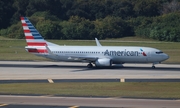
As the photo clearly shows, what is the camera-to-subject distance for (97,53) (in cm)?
6431

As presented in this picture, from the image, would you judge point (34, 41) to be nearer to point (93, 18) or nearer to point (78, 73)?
point (78, 73)

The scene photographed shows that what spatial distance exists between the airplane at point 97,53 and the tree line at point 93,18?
4907 cm

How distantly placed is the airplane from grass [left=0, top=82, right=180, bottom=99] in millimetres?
17427

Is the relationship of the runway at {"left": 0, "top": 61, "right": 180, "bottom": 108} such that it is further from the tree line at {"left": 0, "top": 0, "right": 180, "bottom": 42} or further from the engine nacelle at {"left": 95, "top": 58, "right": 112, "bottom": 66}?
the tree line at {"left": 0, "top": 0, "right": 180, "bottom": 42}

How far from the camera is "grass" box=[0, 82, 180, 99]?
36.6 metres

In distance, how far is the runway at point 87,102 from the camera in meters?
30.8

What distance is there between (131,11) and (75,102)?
374 feet

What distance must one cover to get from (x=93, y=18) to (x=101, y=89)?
102 m

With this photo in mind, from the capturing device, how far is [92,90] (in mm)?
39500

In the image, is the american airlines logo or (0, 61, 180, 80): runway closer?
(0, 61, 180, 80): runway

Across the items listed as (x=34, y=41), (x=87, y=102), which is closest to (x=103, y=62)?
(x=34, y=41)

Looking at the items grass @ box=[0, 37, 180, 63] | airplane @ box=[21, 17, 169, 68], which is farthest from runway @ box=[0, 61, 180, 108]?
grass @ box=[0, 37, 180, 63]

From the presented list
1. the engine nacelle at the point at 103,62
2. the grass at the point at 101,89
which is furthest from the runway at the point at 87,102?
the engine nacelle at the point at 103,62

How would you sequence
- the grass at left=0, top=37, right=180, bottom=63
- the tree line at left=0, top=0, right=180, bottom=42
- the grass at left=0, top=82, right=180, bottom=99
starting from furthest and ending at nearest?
the tree line at left=0, top=0, right=180, bottom=42 < the grass at left=0, top=37, right=180, bottom=63 < the grass at left=0, top=82, right=180, bottom=99
